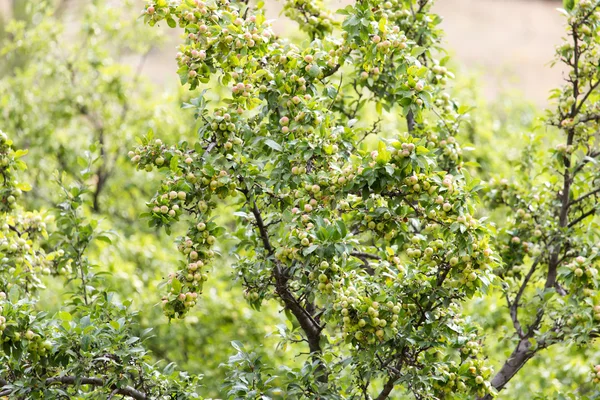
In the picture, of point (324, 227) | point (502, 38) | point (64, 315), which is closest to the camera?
point (324, 227)

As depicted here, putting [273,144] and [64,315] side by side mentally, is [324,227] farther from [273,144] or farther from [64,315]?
[64,315]

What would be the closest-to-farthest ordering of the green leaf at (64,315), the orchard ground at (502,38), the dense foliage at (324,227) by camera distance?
the dense foliage at (324,227) < the green leaf at (64,315) < the orchard ground at (502,38)

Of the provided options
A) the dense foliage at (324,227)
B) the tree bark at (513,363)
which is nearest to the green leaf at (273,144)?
the dense foliage at (324,227)

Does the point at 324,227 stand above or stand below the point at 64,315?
below


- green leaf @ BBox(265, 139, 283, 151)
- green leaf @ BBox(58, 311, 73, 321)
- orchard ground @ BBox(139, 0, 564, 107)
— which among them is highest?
orchard ground @ BBox(139, 0, 564, 107)

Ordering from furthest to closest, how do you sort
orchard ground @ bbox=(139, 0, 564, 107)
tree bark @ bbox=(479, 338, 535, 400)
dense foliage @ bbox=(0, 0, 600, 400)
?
orchard ground @ bbox=(139, 0, 564, 107)
tree bark @ bbox=(479, 338, 535, 400)
dense foliage @ bbox=(0, 0, 600, 400)

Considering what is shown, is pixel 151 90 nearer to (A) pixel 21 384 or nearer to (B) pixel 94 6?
(B) pixel 94 6

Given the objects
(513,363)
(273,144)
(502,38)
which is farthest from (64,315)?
(502,38)

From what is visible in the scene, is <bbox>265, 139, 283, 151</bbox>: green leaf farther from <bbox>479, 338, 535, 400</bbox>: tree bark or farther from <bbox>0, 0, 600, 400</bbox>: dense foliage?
<bbox>479, 338, 535, 400</bbox>: tree bark

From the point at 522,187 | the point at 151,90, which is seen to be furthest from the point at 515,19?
the point at 522,187

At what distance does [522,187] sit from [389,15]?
1944 millimetres

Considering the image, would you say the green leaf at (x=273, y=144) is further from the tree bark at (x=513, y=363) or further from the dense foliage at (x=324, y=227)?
the tree bark at (x=513, y=363)

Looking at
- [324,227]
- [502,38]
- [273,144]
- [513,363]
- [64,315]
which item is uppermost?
[502,38]

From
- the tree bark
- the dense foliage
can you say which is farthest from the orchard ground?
the tree bark
